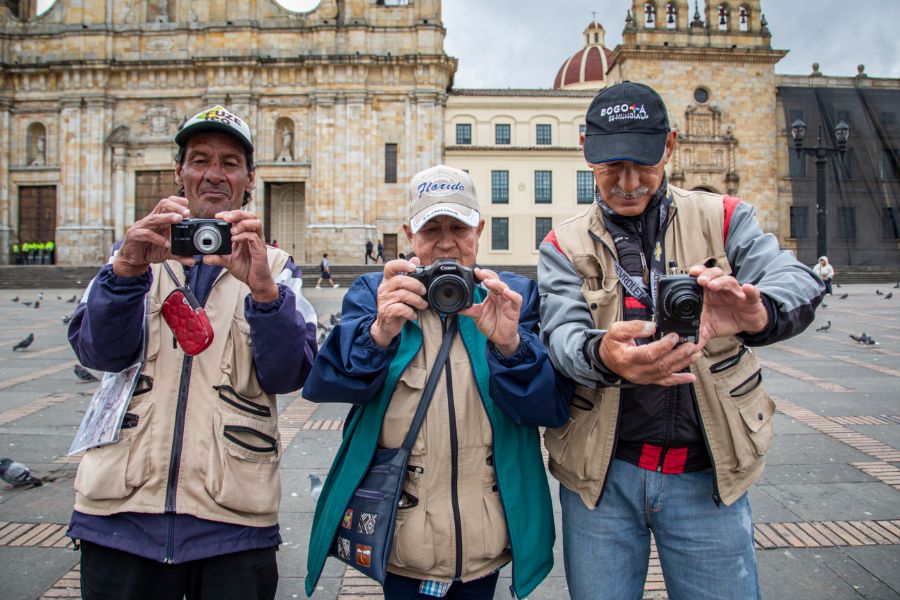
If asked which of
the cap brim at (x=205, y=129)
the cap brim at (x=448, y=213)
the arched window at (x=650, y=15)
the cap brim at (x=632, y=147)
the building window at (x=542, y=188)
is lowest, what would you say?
the cap brim at (x=448, y=213)

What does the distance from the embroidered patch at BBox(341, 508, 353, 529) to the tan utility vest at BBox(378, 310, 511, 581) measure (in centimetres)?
15

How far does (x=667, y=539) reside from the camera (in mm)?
2076

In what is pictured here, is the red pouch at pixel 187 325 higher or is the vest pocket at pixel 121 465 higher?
the red pouch at pixel 187 325

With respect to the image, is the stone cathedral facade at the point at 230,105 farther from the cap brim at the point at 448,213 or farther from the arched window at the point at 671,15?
the cap brim at the point at 448,213

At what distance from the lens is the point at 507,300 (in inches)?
76.4

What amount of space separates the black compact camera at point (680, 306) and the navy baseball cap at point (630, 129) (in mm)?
526

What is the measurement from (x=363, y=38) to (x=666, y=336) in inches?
1523

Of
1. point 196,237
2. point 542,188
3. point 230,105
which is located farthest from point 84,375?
point 542,188

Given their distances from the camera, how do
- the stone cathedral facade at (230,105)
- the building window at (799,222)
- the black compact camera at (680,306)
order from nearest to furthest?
the black compact camera at (680,306)
the stone cathedral facade at (230,105)
the building window at (799,222)

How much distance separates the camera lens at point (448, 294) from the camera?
6.31ft

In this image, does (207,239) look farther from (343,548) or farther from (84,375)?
(84,375)

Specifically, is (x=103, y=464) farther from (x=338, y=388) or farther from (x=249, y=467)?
(x=338, y=388)

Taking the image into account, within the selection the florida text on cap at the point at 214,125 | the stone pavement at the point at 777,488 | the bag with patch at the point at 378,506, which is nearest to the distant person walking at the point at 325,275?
the stone pavement at the point at 777,488

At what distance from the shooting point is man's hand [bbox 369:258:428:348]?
1.94 meters
